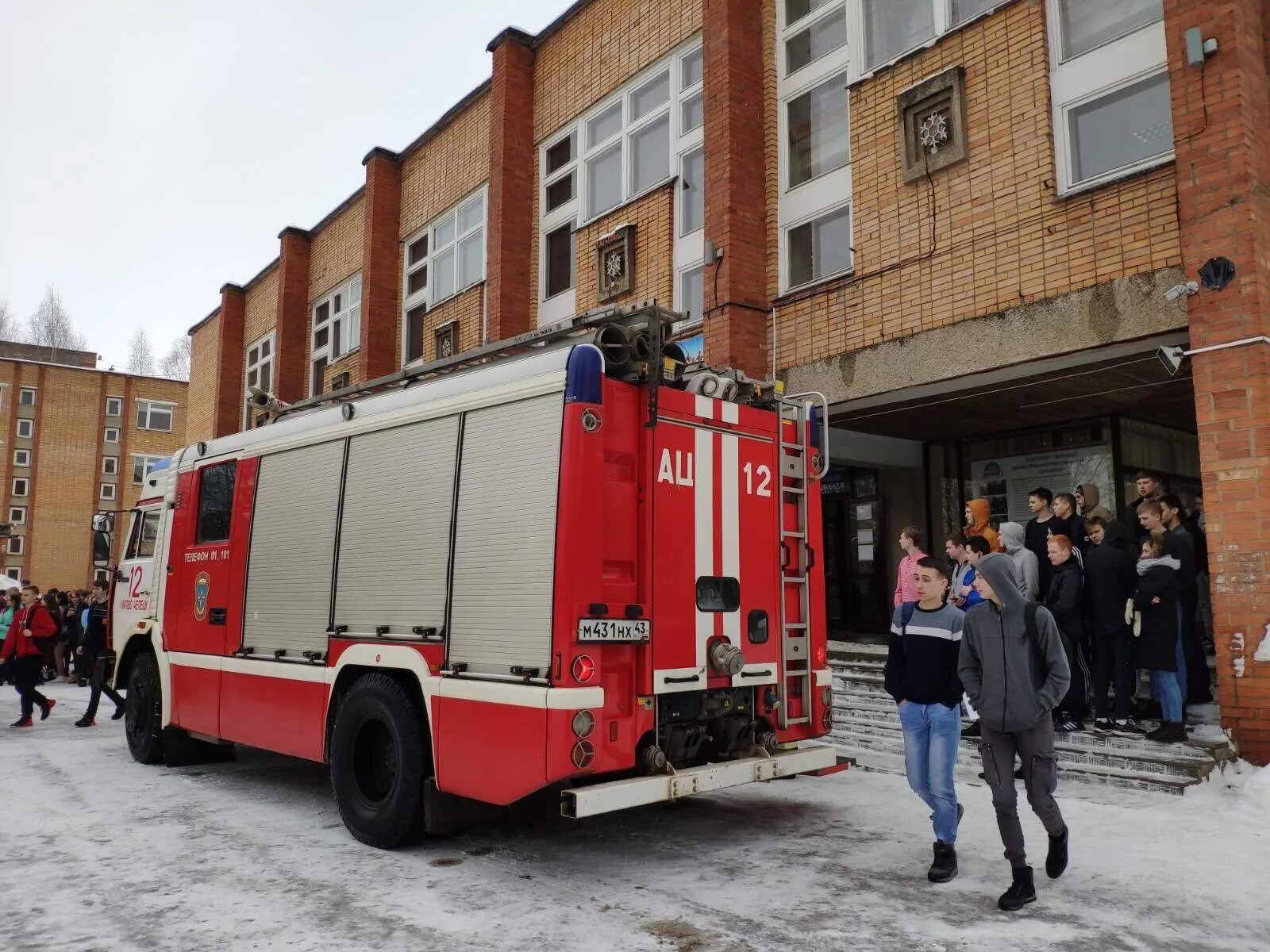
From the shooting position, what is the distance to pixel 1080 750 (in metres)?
7.59

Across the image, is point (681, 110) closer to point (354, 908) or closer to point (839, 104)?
point (839, 104)

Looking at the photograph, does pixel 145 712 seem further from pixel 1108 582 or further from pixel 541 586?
pixel 1108 582

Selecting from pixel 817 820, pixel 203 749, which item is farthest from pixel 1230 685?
pixel 203 749

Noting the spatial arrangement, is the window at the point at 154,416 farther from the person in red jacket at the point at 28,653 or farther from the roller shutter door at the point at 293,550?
the roller shutter door at the point at 293,550

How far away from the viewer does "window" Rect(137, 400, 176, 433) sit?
1950 inches

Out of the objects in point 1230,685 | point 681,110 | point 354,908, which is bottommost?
point 354,908

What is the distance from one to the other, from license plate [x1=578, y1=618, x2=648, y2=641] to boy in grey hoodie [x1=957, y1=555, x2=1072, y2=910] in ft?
5.68

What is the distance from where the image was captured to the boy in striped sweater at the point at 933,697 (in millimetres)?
5160

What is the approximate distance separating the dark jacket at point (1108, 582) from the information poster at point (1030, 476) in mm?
4219

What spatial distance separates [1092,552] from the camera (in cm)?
823

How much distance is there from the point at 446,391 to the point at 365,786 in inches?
102

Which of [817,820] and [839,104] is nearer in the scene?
[817,820]

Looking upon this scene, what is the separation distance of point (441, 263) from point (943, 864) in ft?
53.2

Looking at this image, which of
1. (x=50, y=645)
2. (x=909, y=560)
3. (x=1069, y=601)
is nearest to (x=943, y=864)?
(x=1069, y=601)
